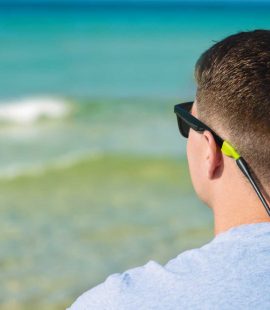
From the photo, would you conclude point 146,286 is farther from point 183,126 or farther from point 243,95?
point 183,126

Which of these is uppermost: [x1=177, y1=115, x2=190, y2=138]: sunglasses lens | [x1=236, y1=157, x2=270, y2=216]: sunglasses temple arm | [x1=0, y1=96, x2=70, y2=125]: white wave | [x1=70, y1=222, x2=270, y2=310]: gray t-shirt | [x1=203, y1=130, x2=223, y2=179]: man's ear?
[x1=0, y1=96, x2=70, y2=125]: white wave

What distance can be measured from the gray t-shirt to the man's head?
20 centimetres

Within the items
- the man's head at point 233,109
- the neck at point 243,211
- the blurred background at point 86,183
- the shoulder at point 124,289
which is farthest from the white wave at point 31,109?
the shoulder at point 124,289

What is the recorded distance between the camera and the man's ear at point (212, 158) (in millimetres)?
1764

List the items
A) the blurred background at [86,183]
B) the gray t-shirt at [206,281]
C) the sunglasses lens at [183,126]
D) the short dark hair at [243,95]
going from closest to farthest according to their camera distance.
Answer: the gray t-shirt at [206,281] < the short dark hair at [243,95] < the sunglasses lens at [183,126] < the blurred background at [86,183]

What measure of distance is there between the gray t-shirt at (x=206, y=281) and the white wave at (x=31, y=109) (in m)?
11.1

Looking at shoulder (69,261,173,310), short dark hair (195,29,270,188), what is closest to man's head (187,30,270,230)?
short dark hair (195,29,270,188)

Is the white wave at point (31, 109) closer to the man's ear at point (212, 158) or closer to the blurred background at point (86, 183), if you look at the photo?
the blurred background at point (86, 183)

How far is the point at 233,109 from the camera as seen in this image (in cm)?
172

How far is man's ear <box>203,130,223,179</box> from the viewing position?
5.79ft

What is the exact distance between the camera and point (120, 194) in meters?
7.52

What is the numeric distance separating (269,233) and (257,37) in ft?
1.61

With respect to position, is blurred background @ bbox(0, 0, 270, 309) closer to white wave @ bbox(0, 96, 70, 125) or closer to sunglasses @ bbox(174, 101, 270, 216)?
white wave @ bbox(0, 96, 70, 125)

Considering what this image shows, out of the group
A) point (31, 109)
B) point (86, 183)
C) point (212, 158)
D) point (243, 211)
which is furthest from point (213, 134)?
point (31, 109)
